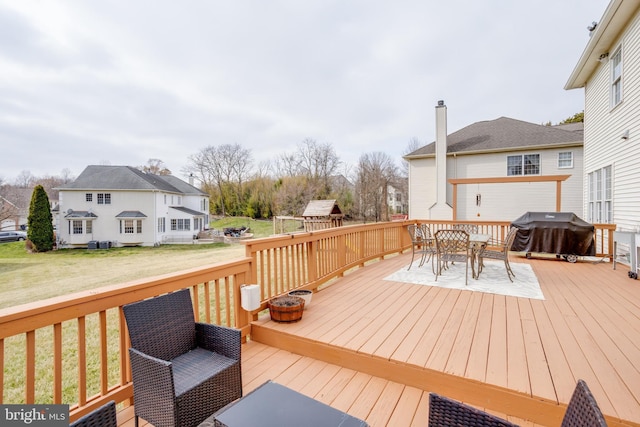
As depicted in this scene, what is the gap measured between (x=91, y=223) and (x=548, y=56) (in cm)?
3108

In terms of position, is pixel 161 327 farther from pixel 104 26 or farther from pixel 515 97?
pixel 515 97

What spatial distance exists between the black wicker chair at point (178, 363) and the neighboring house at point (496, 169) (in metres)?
11.9

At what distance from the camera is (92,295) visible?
6.12ft

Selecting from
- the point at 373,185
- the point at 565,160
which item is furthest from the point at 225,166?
the point at 565,160

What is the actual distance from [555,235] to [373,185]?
70.1 feet

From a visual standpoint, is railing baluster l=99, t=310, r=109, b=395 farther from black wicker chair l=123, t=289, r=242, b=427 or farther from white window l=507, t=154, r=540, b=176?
white window l=507, t=154, r=540, b=176

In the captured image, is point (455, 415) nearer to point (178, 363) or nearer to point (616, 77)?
point (178, 363)

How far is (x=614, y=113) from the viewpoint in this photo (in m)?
6.62

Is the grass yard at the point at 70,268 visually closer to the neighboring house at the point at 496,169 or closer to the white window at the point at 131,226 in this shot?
the white window at the point at 131,226

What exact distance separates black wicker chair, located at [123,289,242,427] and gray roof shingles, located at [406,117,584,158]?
1463 cm

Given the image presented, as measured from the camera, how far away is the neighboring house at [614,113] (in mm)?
5609

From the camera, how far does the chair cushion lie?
175 centimetres

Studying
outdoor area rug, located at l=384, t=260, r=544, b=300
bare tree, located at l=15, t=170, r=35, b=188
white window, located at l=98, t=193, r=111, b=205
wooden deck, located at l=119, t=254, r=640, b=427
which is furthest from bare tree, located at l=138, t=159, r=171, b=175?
wooden deck, located at l=119, t=254, r=640, b=427

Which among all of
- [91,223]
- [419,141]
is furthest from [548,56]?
[91,223]
